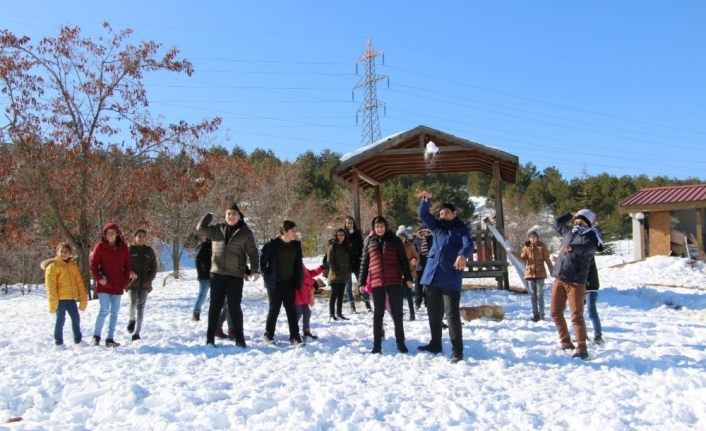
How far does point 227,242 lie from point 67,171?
10.1 meters

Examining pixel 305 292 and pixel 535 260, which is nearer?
pixel 305 292

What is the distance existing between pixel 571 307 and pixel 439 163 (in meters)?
8.42

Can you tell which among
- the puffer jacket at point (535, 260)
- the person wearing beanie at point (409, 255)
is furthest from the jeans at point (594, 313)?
the person wearing beanie at point (409, 255)

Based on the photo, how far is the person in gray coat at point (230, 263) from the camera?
7.21 meters

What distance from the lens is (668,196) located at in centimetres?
2395

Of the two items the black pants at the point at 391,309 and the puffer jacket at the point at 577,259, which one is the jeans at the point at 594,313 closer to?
the puffer jacket at the point at 577,259

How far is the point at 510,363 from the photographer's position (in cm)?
623

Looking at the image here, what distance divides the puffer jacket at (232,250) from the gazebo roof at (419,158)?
5946 mm

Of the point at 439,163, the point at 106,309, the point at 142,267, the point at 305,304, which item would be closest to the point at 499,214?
the point at 439,163

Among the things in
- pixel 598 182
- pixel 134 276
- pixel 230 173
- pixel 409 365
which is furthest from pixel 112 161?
pixel 598 182

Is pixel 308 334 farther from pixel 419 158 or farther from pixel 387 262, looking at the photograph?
pixel 419 158

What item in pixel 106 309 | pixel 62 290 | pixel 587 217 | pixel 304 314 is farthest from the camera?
pixel 304 314

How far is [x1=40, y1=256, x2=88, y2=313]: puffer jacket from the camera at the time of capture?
742cm

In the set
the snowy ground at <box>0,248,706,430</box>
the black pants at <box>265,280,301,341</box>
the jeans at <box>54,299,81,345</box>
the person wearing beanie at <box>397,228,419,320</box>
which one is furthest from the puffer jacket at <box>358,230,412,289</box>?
the jeans at <box>54,299,81,345</box>
